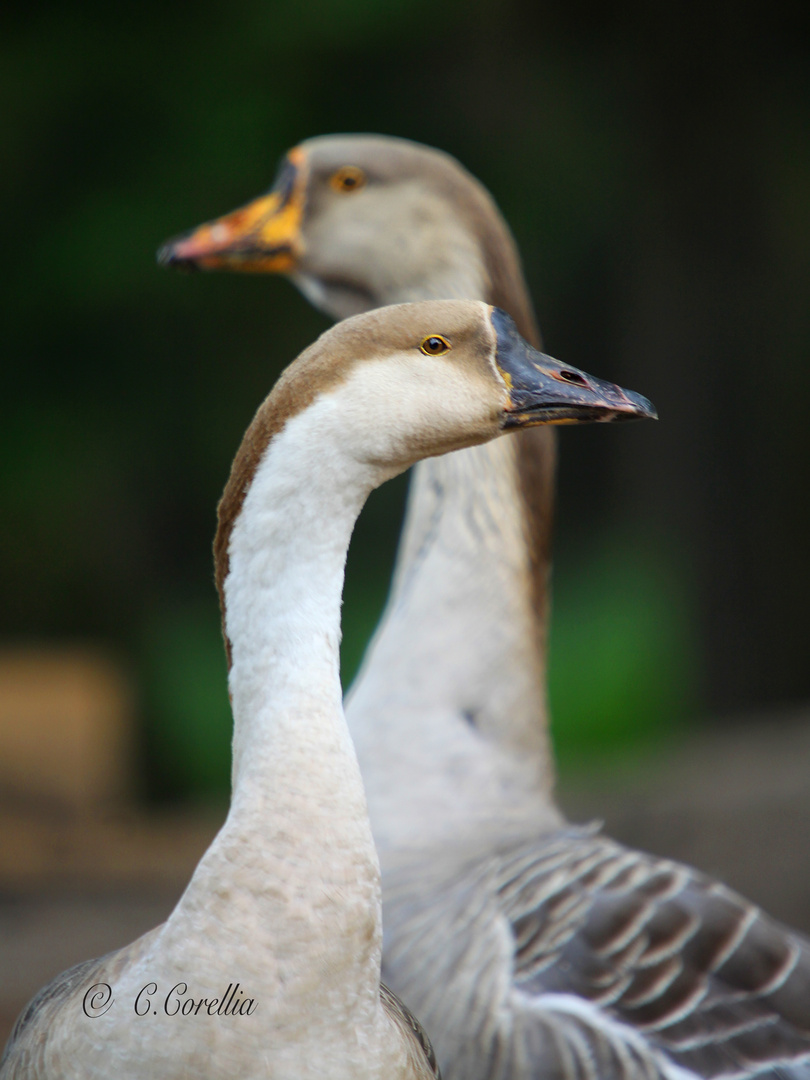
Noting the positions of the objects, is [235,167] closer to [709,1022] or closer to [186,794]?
[186,794]

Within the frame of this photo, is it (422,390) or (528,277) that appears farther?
(528,277)

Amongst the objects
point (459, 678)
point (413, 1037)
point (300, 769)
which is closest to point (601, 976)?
point (413, 1037)

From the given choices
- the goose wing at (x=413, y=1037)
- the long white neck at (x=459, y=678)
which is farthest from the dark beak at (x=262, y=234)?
the goose wing at (x=413, y=1037)

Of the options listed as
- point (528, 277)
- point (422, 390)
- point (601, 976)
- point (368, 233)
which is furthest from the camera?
point (528, 277)

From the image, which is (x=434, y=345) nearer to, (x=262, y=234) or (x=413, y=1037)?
(x=413, y=1037)

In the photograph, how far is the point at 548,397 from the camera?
1.54m

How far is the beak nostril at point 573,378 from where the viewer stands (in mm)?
1564

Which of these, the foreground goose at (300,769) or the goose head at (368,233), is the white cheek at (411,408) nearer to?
the foreground goose at (300,769)

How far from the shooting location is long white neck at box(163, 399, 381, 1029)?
4.42 ft

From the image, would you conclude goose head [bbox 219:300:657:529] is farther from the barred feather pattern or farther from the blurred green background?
the blurred green background

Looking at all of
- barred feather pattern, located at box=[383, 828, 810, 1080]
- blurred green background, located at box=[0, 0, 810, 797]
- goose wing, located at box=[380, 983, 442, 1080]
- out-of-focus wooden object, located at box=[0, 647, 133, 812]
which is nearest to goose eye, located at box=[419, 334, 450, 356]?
goose wing, located at box=[380, 983, 442, 1080]

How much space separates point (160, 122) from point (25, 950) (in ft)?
14.1

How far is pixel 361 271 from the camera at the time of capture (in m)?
2.61

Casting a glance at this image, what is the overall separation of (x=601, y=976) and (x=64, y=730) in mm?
4339
